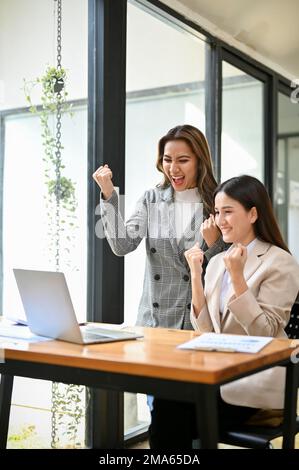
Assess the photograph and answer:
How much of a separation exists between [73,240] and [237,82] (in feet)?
6.55

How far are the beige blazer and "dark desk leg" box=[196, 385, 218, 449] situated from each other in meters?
0.64

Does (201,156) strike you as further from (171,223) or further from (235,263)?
(235,263)

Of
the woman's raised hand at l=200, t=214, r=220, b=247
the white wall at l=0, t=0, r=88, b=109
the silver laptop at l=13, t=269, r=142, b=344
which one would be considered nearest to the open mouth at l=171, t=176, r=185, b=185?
the woman's raised hand at l=200, t=214, r=220, b=247

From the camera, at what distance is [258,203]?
231 centimetres

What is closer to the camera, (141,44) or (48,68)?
(48,68)

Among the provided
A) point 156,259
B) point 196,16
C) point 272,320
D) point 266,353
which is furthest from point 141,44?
point 266,353

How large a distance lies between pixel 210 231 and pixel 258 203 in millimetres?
296

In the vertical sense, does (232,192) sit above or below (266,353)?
above

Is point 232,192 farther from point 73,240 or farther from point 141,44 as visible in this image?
point 141,44

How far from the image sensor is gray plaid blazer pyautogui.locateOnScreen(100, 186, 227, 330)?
2695 millimetres

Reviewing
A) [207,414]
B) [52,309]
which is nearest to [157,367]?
[207,414]

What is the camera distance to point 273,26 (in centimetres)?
419

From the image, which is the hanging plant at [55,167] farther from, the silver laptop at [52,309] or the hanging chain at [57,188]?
the silver laptop at [52,309]

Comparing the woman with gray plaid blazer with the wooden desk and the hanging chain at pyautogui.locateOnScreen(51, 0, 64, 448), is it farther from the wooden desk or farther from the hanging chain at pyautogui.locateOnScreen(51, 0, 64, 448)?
the wooden desk
